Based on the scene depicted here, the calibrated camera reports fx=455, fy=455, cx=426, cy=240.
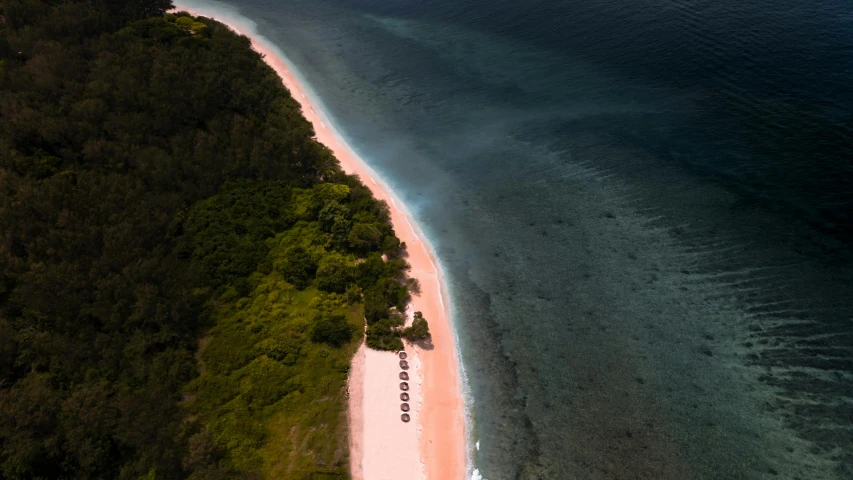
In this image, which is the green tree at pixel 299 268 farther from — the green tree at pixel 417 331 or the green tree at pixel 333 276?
the green tree at pixel 417 331

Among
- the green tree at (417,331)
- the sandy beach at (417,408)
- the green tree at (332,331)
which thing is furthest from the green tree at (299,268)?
the green tree at (417,331)

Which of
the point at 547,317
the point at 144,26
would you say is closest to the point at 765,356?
the point at 547,317

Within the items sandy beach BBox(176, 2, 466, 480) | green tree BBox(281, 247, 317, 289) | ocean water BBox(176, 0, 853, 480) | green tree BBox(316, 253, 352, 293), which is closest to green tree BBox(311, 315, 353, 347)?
sandy beach BBox(176, 2, 466, 480)

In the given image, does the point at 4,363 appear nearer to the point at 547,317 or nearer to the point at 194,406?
the point at 194,406

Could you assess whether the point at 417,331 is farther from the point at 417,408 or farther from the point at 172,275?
the point at 172,275

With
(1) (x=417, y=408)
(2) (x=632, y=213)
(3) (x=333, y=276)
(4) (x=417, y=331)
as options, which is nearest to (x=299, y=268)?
(3) (x=333, y=276)
